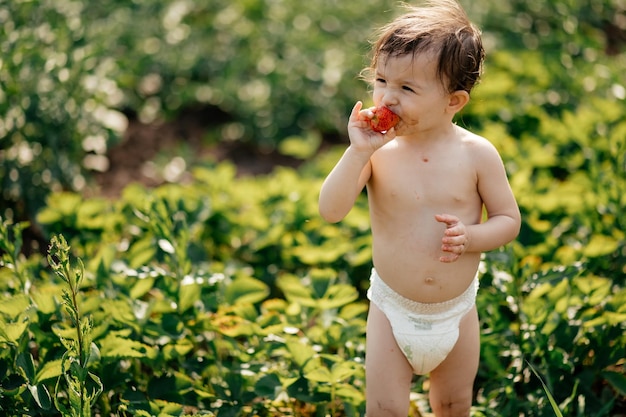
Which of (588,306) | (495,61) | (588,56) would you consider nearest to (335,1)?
(495,61)

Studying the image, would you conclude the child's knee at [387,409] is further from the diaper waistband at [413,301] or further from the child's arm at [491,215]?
the child's arm at [491,215]

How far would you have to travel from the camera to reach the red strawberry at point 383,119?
1.93 metres

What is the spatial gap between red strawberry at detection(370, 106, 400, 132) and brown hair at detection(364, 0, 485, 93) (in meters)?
0.14

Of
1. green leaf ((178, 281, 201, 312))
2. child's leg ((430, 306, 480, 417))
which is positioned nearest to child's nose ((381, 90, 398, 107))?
child's leg ((430, 306, 480, 417))

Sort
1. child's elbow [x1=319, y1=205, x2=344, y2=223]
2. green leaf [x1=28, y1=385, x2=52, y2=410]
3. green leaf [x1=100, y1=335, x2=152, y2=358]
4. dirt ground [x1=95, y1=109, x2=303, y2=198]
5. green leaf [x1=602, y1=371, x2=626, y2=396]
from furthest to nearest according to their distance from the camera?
dirt ground [x1=95, y1=109, x2=303, y2=198]
green leaf [x1=602, y1=371, x2=626, y2=396]
green leaf [x1=100, y1=335, x2=152, y2=358]
green leaf [x1=28, y1=385, x2=52, y2=410]
child's elbow [x1=319, y1=205, x2=344, y2=223]

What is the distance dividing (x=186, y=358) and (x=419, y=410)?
784 millimetres

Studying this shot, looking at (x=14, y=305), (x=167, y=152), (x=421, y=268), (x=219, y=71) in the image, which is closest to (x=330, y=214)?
(x=421, y=268)

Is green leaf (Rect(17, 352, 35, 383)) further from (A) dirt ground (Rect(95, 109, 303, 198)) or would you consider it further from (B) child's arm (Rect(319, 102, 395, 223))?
(A) dirt ground (Rect(95, 109, 303, 198))

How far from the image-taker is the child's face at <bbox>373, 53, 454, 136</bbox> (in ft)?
6.27

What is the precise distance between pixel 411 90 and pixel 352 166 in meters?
0.24

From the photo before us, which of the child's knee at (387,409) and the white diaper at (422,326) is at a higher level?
the white diaper at (422,326)

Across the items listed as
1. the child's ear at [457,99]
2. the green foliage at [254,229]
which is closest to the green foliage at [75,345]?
the green foliage at [254,229]

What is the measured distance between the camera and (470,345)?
2.15m

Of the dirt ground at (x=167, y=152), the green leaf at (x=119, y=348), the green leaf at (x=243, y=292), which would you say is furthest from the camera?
the dirt ground at (x=167, y=152)
